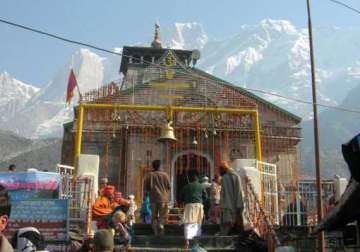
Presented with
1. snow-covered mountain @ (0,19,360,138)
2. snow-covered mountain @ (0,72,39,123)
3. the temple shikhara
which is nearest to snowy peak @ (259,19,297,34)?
snow-covered mountain @ (0,19,360,138)

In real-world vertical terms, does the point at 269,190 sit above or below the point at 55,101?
below

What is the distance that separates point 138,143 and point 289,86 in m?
93.5

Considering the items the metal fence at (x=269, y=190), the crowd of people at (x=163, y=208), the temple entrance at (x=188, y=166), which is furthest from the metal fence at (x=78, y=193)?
the temple entrance at (x=188, y=166)

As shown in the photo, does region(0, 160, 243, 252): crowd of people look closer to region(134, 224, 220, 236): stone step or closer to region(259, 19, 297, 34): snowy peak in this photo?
region(134, 224, 220, 236): stone step

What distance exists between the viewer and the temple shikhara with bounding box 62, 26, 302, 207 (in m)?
21.7

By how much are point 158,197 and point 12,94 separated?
583ft

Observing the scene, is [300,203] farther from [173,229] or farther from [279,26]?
[279,26]

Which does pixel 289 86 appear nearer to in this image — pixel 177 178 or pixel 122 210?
pixel 177 178

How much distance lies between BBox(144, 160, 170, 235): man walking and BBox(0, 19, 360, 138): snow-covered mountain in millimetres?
87935

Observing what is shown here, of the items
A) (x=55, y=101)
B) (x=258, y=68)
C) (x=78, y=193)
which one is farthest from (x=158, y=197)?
(x=55, y=101)

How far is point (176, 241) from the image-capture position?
445 inches

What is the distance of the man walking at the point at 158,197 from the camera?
1166 centimetres

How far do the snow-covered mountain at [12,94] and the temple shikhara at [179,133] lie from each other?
13608 cm

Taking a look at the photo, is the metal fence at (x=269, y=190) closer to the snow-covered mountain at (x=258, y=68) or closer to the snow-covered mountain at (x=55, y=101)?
the snow-covered mountain at (x=258, y=68)
